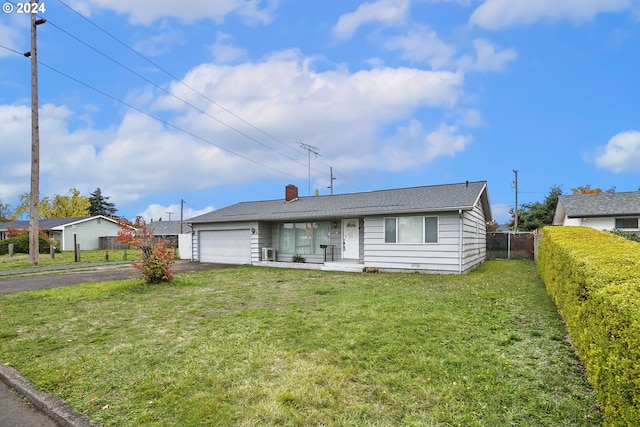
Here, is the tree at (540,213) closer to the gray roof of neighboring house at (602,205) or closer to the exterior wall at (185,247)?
the gray roof of neighboring house at (602,205)

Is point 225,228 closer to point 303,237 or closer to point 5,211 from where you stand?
point 303,237

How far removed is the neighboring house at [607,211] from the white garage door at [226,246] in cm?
2004

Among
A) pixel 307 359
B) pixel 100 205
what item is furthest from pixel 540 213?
pixel 100 205

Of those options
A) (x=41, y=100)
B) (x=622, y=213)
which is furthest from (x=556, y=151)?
(x=41, y=100)

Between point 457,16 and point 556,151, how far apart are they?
10.1m

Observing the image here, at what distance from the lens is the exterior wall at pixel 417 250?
39.1 feet

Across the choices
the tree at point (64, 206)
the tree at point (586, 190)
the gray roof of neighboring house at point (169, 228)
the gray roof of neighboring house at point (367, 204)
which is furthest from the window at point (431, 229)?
the tree at point (64, 206)

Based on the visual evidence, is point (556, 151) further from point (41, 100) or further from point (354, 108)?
point (41, 100)

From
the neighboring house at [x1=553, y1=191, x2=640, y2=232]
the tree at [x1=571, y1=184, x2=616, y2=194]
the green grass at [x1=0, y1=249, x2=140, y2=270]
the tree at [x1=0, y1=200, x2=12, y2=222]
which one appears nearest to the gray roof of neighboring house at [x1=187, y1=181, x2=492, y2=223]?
the neighboring house at [x1=553, y1=191, x2=640, y2=232]

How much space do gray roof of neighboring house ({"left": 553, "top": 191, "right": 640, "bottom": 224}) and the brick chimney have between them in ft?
56.8

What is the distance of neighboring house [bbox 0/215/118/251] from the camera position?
32125 mm

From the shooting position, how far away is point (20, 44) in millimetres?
16156

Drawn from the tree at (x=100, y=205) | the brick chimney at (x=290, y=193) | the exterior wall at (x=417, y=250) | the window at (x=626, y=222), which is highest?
the tree at (x=100, y=205)

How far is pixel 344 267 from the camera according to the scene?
45.4ft
